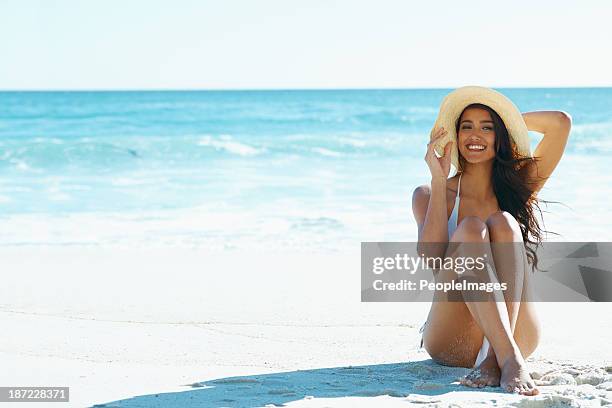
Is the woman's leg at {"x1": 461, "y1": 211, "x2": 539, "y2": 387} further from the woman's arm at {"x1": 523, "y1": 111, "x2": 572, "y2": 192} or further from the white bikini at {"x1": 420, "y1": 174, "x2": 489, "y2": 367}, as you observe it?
the woman's arm at {"x1": 523, "y1": 111, "x2": 572, "y2": 192}

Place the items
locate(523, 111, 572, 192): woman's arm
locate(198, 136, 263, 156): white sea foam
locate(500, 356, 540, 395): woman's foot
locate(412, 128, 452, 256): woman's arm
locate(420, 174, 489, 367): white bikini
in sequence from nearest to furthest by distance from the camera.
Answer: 1. locate(500, 356, 540, 395): woman's foot
2. locate(420, 174, 489, 367): white bikini
3. locate(412, 128, 452, 256): woman's arm
4. locate(523, 111, 572, 192): woman's arm
5. locate(198, 136, 263, 156): white sea foam

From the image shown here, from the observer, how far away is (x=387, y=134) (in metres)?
25.0

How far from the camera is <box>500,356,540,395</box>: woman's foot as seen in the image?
316 centimetres

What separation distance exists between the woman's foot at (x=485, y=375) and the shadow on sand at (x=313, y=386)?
3 cm

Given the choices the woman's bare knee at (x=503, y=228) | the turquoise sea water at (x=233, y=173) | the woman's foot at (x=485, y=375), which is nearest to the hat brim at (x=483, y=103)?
the woman's bare knee at (x=503, y=228)

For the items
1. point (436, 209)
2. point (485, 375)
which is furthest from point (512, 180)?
point (485, 375)

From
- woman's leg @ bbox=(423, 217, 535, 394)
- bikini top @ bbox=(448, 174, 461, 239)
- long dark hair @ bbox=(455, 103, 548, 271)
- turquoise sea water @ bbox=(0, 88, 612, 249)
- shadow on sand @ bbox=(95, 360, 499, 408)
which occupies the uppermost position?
turquoise sea water @ bbox=(0, 88, 612, 249)

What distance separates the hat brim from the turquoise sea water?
412 centimetres

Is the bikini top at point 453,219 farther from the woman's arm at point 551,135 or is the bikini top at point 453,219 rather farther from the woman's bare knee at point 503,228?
the woman's arm at point 551,135

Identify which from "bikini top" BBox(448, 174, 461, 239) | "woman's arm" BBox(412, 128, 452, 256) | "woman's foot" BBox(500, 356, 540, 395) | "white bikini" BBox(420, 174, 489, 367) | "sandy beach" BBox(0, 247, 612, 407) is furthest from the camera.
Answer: "bikini top" BBox(448, 174, 461, 239)

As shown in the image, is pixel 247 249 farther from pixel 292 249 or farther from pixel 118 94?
pixel 118 94

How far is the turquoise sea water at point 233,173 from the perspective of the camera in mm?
9016

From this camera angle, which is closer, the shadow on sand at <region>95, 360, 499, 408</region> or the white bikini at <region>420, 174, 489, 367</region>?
the shadow on sand at <region>95, 360, 499, 408</region>

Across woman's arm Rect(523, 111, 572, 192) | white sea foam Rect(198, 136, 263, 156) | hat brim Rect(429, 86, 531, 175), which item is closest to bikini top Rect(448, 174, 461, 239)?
hat brim Rect(429, 86, 531, 175)
